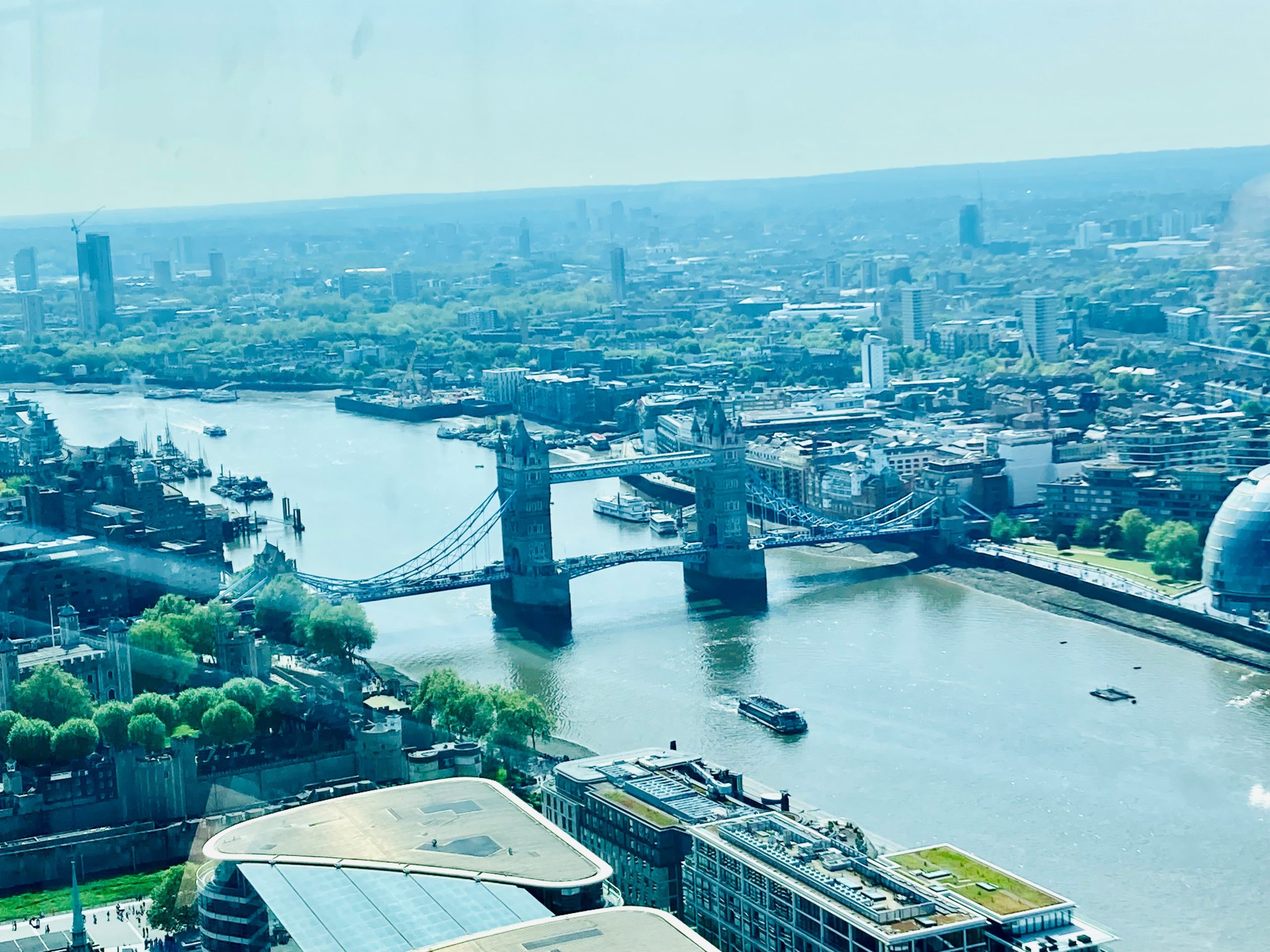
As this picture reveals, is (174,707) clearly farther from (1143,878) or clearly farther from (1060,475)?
(1060,475)

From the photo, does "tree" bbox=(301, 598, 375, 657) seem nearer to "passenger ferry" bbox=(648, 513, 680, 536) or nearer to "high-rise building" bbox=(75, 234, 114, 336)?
"passenger ferry" bbox=(648, 513, 680, 536)

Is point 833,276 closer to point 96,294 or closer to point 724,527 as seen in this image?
point 96,294

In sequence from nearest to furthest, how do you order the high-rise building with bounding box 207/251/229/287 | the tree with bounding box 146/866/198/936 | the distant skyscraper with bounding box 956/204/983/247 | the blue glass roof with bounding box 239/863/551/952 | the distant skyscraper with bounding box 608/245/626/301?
1. the blue glass roof with bounding box 239/863/551/952
2. the tree with bounding box 146/866/198/936
3. the high-rise building with bounding box 207/251/229/287
4. the distant skyscraper with bounding box 608/245/626/301
5. the distant skyscraper with bounding box 956/204/983/247

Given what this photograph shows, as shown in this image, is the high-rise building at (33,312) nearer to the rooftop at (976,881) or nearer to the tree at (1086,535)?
the tree at (1086,535)

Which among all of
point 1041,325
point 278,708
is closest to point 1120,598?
point 278,708

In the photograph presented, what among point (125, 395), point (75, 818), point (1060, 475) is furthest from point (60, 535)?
point (125, 395)

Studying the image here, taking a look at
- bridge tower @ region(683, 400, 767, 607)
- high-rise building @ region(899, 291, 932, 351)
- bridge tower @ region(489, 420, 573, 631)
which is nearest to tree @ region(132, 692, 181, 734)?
bridge tower @ region(489, 420, 573, 631)
